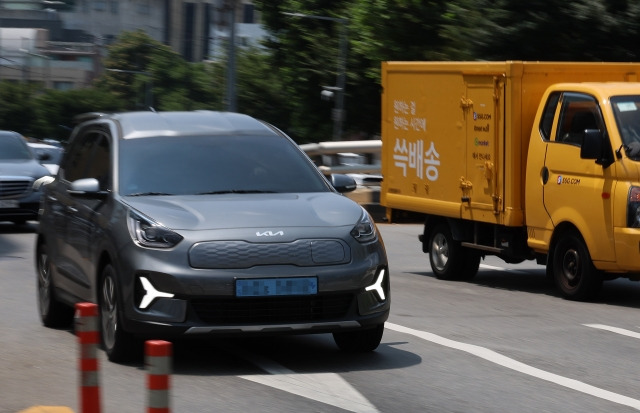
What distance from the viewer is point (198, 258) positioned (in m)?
7.92

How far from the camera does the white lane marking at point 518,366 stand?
740 cm

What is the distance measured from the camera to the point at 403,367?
8.38 metres

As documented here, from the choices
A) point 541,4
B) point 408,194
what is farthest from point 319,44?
point 408,194

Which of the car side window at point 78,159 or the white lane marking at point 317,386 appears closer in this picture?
the white lane marking at point 317,386

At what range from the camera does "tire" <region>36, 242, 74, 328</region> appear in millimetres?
10234

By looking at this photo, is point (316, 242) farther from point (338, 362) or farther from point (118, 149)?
point (118, 149)

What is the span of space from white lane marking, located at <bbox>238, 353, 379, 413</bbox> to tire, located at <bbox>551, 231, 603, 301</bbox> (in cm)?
475

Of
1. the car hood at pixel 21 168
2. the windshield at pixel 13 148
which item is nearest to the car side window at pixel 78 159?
the car hood at pixel 21 168

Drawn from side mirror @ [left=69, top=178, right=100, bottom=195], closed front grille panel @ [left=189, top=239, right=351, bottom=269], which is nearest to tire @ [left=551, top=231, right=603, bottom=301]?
closed front grille panel @ [left=189, top=239, right=351, bottom=269]

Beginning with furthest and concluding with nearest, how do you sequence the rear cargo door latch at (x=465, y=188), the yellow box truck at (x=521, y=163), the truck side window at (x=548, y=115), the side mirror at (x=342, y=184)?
the rear cargo door latch at (x=465, y=188) → the truck side window at (x=548, y=115) → the yellow box truck at (x=521, y=163) → the side mirror at (x=342, y=184)

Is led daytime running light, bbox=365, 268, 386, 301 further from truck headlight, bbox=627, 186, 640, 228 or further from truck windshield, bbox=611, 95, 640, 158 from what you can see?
truck windshield, bbox=611, 95, 640, 158

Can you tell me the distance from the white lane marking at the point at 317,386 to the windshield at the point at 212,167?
3.91ft

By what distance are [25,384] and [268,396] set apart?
1.43 metres

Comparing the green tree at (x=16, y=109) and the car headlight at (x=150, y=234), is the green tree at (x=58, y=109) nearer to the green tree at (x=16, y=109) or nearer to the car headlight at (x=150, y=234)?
the green tree at (x=16, y=109)
